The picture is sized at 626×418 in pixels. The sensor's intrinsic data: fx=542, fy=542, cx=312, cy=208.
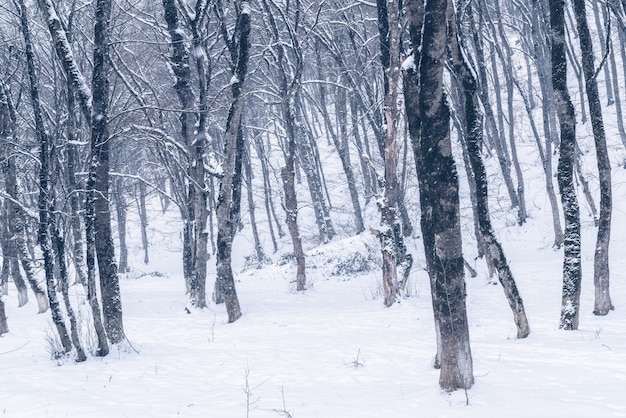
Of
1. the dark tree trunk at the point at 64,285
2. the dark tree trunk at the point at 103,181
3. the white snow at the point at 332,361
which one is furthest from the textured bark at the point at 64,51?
the white snow at the point at 332,361

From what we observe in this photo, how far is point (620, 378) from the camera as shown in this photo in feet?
18.5

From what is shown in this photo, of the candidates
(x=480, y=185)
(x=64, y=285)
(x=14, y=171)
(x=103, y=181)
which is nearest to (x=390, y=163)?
(x=480, y=185)

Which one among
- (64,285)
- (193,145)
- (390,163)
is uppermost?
(193,145)

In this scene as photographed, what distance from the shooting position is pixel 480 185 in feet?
27.4

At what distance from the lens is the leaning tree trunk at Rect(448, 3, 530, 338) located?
809 centimetres

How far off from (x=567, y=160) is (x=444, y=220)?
4.16 m

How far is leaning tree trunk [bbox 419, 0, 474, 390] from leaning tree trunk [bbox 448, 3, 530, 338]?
9.65ft

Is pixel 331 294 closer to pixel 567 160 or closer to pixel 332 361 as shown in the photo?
pixel 332 361

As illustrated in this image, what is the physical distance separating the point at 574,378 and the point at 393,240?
760 cm

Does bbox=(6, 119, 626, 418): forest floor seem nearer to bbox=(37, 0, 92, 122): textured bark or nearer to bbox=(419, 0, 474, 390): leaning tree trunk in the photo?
bbox=(419, 0, 474, 390): leaning tree trunk

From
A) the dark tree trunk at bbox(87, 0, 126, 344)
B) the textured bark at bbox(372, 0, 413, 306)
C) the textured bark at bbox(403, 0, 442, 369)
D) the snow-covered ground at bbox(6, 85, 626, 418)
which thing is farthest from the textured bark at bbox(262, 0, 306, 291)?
the textured bark at bbox(403, 0, 442, 369)

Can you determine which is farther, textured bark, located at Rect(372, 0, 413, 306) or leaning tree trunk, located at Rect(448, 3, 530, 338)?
textured bark, located at Rect(372, 0, 413, 306)

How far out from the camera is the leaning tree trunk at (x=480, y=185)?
8.09m

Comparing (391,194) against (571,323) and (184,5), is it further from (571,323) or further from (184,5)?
(184,5)
